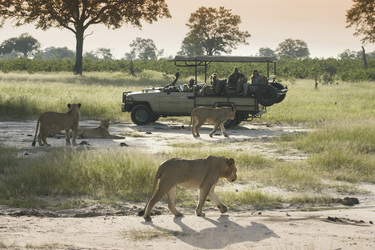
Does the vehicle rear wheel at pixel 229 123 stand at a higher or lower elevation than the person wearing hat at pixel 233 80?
lower

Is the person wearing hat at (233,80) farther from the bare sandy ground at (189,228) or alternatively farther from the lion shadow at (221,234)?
Result: the lion shadow at (221,234)

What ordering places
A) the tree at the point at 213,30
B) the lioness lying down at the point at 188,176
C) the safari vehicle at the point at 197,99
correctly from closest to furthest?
the lioness lying down at the point at 188,176 → the safari vehicle at the point at 197,99 → the tree at the point at 213,30

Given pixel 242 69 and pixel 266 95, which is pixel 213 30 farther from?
pixel 266 95

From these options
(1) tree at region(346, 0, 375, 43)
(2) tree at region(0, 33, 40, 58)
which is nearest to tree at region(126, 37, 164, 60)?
(2) tree at region(0, 33, 40, 58)

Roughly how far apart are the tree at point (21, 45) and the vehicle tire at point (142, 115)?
112102 mm

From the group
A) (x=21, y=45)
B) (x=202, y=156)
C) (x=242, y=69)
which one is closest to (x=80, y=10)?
(x=242, y=69)

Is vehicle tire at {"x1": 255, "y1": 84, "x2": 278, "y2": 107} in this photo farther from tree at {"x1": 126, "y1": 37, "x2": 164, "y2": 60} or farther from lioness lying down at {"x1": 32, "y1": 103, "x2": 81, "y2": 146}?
tree at {"x1": 126, "y1": 37, "x2": 164, "y2": 60}

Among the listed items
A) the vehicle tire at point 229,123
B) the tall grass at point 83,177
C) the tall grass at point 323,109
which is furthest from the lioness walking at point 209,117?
the tall grass at point 83,177

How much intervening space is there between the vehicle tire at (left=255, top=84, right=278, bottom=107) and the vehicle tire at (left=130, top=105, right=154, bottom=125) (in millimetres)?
3651

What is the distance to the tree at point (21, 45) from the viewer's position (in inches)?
4934

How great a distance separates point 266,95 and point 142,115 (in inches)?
163

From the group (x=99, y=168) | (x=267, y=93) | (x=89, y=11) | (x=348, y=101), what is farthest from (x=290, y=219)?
(x=89, y=11)

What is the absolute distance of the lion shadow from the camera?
680cm

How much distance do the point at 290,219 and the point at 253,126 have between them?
12025 millimetres
